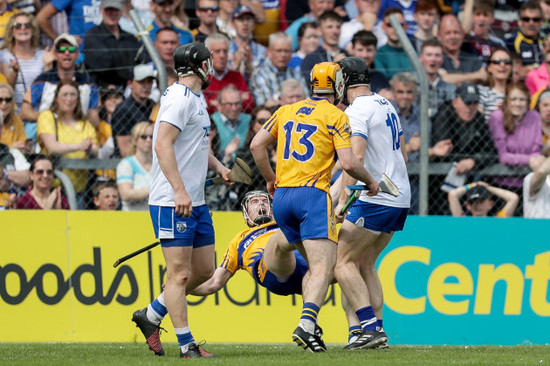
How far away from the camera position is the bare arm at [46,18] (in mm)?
13156

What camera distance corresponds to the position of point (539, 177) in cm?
1153

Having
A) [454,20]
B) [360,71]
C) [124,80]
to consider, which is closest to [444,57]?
[454,20]

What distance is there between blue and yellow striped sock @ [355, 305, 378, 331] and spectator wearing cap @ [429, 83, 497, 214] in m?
3.60

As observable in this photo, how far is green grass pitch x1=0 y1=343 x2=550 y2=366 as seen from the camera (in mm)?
7227

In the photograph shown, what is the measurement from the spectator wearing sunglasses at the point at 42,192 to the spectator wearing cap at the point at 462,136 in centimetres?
428

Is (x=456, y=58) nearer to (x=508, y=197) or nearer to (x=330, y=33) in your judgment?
(x=330, y=33)

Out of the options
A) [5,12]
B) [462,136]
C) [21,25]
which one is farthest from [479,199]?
[5,12]

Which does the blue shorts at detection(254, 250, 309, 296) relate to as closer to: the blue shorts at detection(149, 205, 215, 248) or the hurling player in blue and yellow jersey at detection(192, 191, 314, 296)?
the hurling player in blue and yellow jersey at detection(192, 191, 314, 296)

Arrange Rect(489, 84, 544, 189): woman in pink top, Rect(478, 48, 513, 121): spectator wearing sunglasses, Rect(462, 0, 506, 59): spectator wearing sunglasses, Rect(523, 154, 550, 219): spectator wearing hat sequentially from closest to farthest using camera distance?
Rect(523, 154, 550, 219): spectator wearing hat, Rect(489, 84, 544, 189): woman in pink top, Rect(478, 48, 513, 121): spectator wearing sunglasses, Rect(462, 0, 506, 59): spectator wearing sunglasses

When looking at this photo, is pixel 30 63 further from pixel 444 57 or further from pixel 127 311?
pixel 444 57

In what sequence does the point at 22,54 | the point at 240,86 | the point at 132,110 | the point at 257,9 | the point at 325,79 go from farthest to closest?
1. the point at 257,9
2. the point at 240,86
3. the point at 22,54
4. the point at 132,110
5. the point at 325,79

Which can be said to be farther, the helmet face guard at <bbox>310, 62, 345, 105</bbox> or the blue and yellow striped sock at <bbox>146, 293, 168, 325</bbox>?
the blue and yellow striped sock at <bbox>146, 293, 168, 325</bbox>

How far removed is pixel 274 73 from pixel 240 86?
1.66 ft

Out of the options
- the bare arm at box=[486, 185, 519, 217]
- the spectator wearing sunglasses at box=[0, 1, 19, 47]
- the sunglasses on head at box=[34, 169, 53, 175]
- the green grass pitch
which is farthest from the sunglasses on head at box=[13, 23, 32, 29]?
the bare arm at box=[486, 185, 519, 217]
